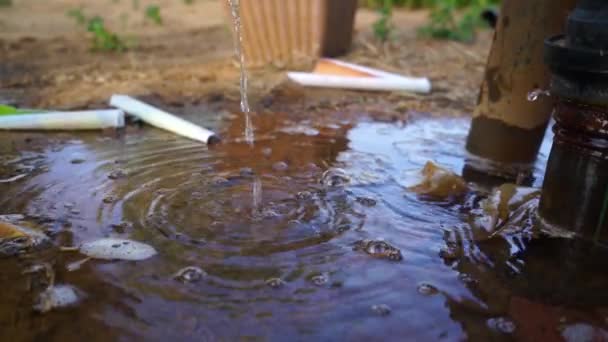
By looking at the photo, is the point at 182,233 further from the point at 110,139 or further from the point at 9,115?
the point at 9,115

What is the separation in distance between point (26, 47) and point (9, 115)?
2650 millimetres

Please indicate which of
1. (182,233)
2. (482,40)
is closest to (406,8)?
(482,40)

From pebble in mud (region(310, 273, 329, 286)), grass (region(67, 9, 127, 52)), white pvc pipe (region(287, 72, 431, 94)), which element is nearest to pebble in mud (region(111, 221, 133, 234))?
pebble in mud (region(310, 273, 329, 286))

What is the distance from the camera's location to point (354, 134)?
3.27 meters

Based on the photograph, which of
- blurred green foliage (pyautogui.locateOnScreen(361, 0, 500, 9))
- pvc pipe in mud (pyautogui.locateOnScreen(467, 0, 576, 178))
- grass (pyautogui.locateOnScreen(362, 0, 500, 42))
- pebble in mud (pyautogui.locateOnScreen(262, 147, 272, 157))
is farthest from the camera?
blurred green foliage (pyautogui.locateOnScreen(361, 0, 500, 9))

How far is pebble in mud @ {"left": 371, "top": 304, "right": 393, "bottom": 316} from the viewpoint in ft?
5.12

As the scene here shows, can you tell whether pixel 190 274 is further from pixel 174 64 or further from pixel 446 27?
pixel 446 27

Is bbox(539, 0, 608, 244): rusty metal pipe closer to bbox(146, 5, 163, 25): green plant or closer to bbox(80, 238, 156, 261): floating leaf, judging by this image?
bbox(80, 238, 156, 261): floating leaf

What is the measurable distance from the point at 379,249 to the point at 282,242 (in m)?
0.32

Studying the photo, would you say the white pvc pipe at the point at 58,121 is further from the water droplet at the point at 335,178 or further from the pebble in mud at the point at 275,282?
the pebble in mud at the point at 275,282

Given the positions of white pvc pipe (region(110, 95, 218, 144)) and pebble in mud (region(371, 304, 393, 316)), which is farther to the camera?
white pvc pipe (region(110, 95, 218, 144))

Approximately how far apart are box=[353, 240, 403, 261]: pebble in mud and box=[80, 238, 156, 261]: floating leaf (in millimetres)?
670

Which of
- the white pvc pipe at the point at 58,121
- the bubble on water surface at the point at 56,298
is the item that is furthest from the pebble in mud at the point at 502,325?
the white pvc pipe at the point at 58,121

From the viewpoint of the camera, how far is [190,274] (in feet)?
5.56
